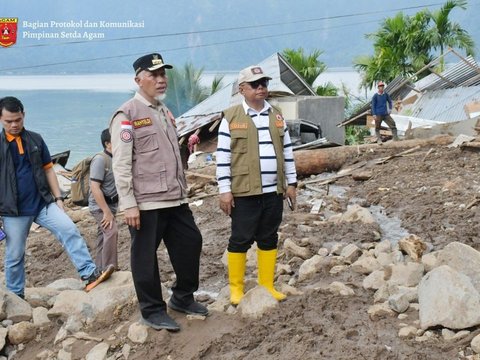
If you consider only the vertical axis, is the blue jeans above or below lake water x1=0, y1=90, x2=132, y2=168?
below

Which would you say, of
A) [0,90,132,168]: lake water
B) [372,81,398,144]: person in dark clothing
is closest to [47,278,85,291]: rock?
[372,81,398,144]: person in dark clothing

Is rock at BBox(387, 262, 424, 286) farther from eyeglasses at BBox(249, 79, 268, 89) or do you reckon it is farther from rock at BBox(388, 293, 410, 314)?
eyeglasses at BBox(249, 79, 268, 89)

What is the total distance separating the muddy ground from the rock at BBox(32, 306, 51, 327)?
103mm

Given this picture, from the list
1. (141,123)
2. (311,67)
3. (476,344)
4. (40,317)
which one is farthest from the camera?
(311,67)

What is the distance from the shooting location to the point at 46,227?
5.30 metres

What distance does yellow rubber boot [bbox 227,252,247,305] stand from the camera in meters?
4.67

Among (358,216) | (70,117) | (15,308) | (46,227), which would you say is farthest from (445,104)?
(70,117)

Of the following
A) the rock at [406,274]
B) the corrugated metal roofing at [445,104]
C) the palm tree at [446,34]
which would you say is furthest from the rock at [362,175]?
the palm tree at [446,34]

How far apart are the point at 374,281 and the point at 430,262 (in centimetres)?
68

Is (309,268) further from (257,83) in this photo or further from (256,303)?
(257,83)

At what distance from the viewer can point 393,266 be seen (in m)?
5.19

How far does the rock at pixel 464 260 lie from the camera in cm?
472

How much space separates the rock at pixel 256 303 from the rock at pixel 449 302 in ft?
3.47

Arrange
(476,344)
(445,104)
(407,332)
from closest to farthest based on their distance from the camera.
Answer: (476,344), (407,332), (445,104)
